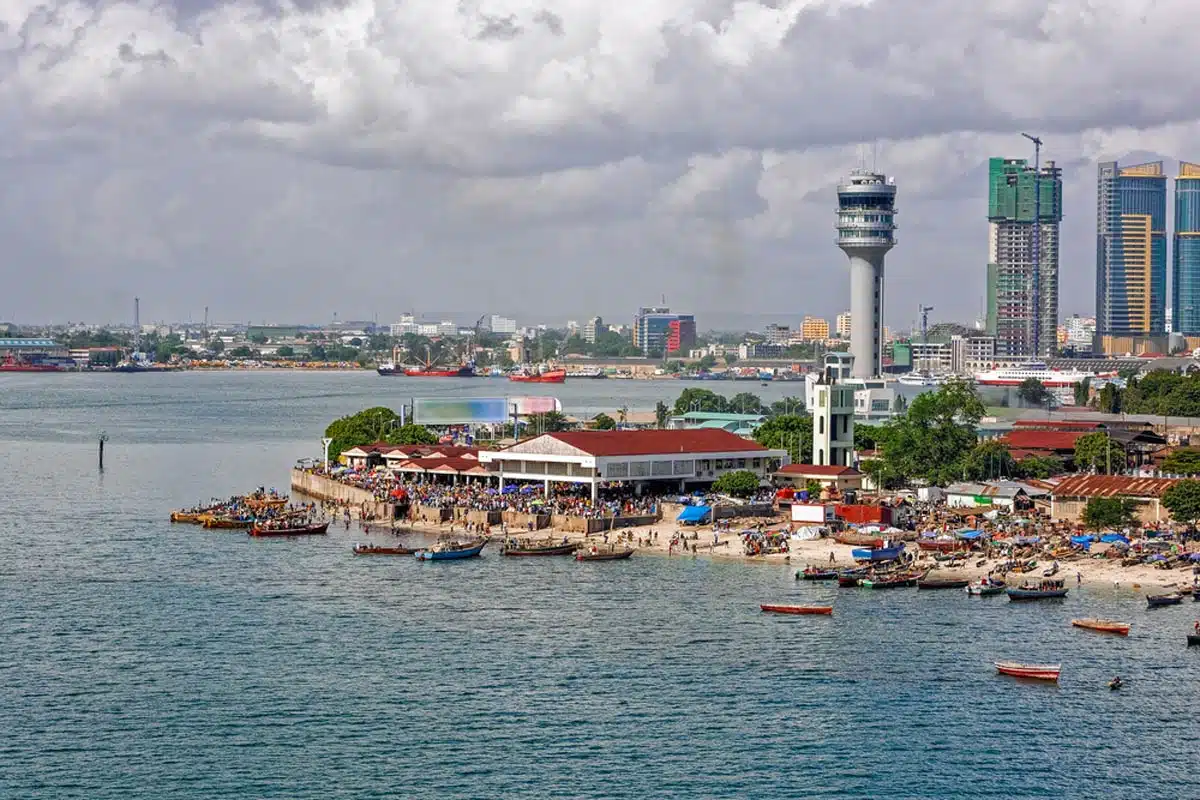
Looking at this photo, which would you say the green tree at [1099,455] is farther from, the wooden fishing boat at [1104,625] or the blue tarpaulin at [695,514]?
the wooden fishing boat at [1104,625]

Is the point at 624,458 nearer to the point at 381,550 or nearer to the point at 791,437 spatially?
the point at 381,550

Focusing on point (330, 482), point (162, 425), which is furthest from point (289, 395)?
point (330, 482)

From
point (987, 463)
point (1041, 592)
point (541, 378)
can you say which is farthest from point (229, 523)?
point (541, 378)

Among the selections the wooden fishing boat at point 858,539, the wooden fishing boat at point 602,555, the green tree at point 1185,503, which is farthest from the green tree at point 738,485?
the green tree at point 1185,503

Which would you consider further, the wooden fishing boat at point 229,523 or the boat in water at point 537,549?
the wooden fishing boat at point 229,523

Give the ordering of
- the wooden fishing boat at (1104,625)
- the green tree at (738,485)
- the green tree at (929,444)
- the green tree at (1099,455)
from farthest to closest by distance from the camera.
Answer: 1. the green tree at (1099,455)
2. the green tree at (929,444)
3. the green tree at (738,485)
4. the wooden fishing boat at (1104,625)

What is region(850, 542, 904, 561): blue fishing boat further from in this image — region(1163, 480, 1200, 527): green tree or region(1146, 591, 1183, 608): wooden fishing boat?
region(1163, 480, 1200, 527): green tree
